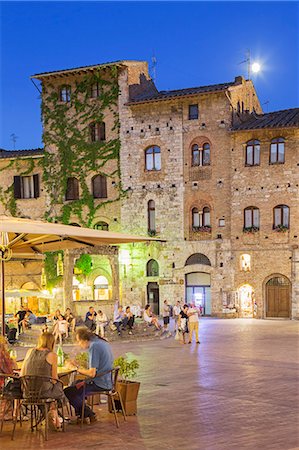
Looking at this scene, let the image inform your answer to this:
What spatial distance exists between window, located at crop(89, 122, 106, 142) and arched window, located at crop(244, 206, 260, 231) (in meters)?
9.65

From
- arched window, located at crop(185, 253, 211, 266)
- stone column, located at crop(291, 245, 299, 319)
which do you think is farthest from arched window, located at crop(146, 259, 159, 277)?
stone column, located at crop(291, 245, 299, 319)

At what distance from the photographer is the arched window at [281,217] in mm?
30812

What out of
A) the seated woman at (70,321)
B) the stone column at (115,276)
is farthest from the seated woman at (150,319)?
the seated woman at (70,321)

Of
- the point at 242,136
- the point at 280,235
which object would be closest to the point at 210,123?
the point at 242,136

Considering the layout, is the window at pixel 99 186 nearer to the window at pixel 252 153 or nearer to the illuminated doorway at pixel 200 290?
the illuminated doorway at pixel 200 290

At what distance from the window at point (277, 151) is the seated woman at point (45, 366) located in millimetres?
24932

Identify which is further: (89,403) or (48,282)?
(48,282)

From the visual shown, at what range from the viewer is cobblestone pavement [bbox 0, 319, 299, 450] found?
7.55m

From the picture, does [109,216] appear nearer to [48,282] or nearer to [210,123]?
[48,282]

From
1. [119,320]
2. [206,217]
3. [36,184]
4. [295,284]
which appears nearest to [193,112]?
[206,217]

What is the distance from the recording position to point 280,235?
1214 inches

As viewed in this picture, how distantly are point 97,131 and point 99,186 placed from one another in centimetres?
329

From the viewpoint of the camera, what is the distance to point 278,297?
31.0 metres

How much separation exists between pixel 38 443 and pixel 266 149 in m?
25.9
